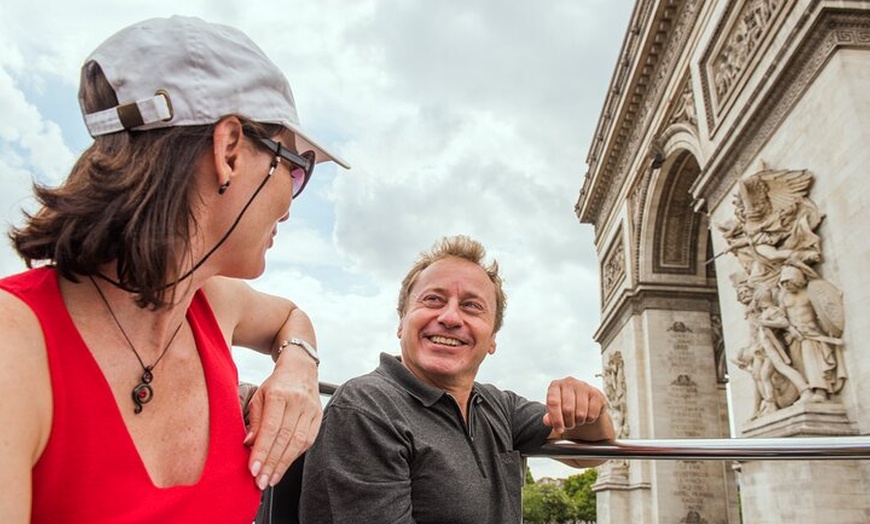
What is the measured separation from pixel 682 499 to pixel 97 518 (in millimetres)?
16050

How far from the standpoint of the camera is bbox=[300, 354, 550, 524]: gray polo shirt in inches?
63.3

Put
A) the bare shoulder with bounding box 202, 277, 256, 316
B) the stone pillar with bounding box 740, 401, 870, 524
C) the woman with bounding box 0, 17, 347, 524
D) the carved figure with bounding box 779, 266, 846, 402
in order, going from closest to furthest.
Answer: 1. the woman with bounding box 0, 17, 347, 524
2. the bare shoulder with bounding box 202, 277, 256, 316
3. the stone pillar with bounding box 740, 401, 870, 524
4. the carved figure with bounding box 779, 266, 846, 402

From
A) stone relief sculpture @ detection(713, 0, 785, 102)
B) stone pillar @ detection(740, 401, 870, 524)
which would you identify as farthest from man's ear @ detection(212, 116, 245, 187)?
stone relief sculpture @ detection(713, 0, 785, 102)

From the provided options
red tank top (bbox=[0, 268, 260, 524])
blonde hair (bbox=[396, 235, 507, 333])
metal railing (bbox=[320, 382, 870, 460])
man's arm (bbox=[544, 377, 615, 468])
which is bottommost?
red tank top (bbox=[0, 268, 260, 524])

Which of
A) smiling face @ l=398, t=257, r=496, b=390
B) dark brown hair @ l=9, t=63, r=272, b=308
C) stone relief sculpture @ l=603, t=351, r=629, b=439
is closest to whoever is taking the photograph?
dark brown hair @ l=9, t=63, r=272, b=308

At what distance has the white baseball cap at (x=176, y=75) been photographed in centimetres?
112

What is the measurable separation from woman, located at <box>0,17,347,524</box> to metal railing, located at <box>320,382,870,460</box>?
0.68 meters

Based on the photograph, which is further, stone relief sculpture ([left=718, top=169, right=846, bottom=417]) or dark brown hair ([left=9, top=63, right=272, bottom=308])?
stone relief sculpture ([left=718, top=169, right=846, bottom=417])

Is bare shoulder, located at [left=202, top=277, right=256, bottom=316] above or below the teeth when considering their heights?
below

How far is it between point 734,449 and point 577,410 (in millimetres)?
495

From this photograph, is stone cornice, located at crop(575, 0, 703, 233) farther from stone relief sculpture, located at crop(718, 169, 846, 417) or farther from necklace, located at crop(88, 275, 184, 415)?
necklace, located at crop(88, 275, 184, 415)

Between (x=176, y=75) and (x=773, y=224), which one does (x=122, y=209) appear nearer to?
(x=176, y=75)

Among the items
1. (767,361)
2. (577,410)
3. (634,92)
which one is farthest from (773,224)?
(634,92)

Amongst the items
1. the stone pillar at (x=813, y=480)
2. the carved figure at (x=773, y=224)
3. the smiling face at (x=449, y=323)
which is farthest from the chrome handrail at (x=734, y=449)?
the carved figure at (x=773, y=224)
